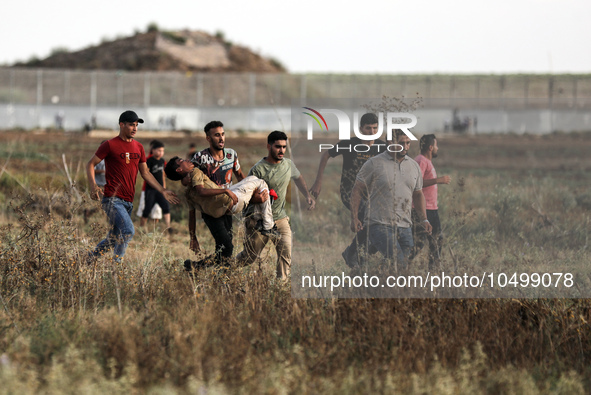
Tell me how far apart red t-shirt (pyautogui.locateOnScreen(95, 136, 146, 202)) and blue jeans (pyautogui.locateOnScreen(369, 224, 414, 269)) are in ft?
9.08

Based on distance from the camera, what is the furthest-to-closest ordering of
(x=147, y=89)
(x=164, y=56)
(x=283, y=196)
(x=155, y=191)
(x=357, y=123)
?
1. (x=164, y=56)
2. (x=147, y=89)
3. (x=155, y=191)
4. (x=283, y=196)
5. (x=357, y=123)

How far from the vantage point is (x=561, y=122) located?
139ft

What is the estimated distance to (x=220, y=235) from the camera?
7.19m

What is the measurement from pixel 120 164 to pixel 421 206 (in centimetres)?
329

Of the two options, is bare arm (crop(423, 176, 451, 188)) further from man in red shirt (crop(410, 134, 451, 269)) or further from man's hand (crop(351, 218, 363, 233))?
man's hand (crop(351, 218, 363, 233))

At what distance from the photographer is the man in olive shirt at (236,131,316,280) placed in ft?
23.6

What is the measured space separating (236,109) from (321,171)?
43.2 metres

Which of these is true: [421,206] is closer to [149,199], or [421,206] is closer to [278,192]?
[278,192]

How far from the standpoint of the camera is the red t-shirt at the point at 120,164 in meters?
7.83

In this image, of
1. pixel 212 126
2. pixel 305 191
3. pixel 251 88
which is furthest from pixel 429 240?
pixel 251 88

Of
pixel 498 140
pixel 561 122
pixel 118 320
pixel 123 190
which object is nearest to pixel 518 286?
pixel 118 320

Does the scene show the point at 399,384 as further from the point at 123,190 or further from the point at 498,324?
the point at 123,190

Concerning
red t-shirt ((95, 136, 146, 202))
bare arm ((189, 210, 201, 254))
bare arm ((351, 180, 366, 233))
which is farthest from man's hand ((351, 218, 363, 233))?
red t-shirt ((95, 136, 146, 202))

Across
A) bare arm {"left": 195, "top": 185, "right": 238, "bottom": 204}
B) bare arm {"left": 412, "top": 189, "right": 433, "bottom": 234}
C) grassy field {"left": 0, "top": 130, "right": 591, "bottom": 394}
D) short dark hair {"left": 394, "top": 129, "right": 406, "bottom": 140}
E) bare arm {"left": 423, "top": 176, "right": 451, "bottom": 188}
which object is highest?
short dark hair {"left": 394, "top": 129, "right": 406, "bottom": 140}
